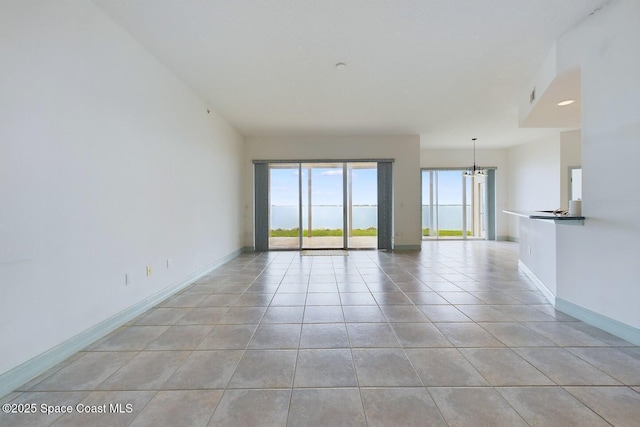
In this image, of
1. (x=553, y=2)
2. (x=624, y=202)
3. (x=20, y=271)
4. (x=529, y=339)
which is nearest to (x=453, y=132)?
(x=553, y=2)

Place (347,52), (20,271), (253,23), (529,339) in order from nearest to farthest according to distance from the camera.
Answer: (20,271), (529,339), (253,23), (347,52)

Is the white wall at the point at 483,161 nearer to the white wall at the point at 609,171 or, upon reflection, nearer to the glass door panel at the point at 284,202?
the glass door panel at the point at 284,202

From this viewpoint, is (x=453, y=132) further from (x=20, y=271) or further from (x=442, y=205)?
(x=20, y=271)

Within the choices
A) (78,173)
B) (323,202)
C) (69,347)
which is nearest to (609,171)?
(78,173)

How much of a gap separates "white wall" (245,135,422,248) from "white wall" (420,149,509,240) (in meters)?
2.03

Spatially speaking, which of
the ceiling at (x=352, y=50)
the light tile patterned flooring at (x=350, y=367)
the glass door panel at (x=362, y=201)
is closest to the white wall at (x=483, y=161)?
the glass door panel at (x=362, y=201)

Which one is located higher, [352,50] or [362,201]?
[352,50]

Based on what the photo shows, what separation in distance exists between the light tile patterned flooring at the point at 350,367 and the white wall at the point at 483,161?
19.7ft

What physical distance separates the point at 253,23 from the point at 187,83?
1.74 meters

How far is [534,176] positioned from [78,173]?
957 centimetres

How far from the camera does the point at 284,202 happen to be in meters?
7.43

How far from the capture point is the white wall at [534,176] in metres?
7.08

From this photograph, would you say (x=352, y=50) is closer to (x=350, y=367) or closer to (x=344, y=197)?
(x=350, y=367)

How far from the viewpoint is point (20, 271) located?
1.77 m
